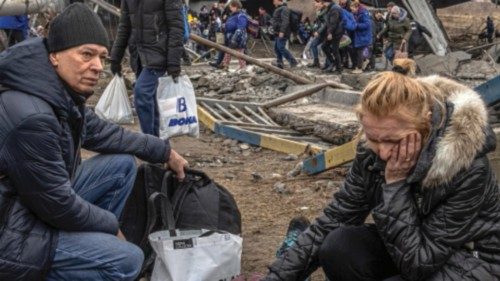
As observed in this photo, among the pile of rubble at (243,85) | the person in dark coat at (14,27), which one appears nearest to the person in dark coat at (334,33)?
the pile of rubble at (243,85)

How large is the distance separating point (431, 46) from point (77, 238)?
54.2ft

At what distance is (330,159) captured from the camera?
5.77 metres

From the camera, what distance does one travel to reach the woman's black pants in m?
2.89

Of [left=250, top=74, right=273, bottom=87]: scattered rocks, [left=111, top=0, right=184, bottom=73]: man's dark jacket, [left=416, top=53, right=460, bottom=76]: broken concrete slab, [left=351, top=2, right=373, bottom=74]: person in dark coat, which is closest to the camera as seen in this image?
[left=111, top=0, right=184, bottom=73]: man's dark jacket

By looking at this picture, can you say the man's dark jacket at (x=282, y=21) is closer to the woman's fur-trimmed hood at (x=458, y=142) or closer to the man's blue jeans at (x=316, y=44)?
the man's blue jeans at (x=316, y=44)

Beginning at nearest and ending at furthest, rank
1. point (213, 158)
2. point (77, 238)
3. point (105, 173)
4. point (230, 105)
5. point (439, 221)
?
point (439, 221), point (77, 238), point (105, 173), point (213, 158), point (230, 105)

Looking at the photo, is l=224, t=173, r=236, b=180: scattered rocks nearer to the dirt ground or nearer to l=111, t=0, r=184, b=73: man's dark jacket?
the dirt ground

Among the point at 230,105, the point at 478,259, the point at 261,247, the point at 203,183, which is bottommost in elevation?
the point at 230,105

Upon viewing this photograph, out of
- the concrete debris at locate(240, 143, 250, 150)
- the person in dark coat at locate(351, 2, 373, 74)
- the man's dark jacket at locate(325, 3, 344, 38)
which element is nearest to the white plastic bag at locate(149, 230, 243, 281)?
the concrete debris at locate(240, 143, 250, 150)

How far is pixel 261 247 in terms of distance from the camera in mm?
4387

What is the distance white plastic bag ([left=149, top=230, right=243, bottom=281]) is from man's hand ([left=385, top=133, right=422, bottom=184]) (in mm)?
1056

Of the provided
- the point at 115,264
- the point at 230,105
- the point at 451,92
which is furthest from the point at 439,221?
the point at 230,105

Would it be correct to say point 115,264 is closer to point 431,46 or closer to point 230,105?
point 230,105

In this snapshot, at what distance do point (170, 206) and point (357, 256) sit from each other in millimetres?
1063
